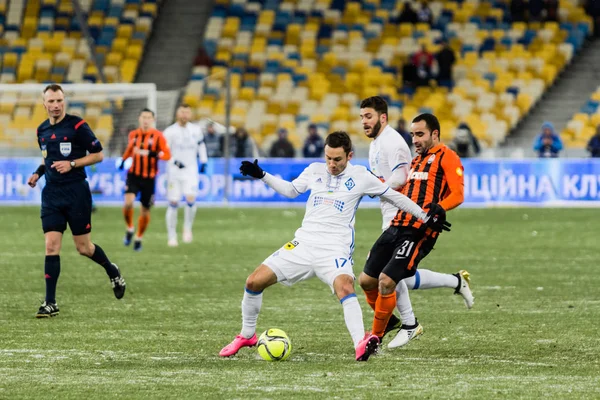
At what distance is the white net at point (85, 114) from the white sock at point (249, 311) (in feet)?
63.9

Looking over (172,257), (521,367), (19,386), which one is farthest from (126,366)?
(172,257)

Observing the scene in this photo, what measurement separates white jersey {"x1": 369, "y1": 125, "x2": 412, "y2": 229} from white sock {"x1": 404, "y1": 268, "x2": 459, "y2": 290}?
0.48m

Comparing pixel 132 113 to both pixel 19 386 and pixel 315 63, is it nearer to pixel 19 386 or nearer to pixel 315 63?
pixel 315 63

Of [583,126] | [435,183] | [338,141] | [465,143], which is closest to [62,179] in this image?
[338,141]

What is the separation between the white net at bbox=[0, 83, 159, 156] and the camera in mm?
28422

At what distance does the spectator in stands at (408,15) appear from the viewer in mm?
36531

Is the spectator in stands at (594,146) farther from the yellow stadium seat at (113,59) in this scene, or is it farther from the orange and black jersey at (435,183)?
the orange and black jersey at (435,183)

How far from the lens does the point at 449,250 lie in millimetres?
18109

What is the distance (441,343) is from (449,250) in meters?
8.79

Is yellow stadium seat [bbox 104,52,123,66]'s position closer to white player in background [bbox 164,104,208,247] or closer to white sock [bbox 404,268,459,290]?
white player in background [bbox 164,104,208,247]

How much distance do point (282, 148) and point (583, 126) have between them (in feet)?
27.2

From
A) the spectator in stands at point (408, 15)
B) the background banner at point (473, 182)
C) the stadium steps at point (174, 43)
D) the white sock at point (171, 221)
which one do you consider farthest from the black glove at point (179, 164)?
the spectator in stands at point (408, 15)

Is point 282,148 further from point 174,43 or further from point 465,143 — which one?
point 174,43

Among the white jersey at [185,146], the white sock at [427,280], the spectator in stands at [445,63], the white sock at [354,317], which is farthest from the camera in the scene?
the spectator in stands at [445,63]
